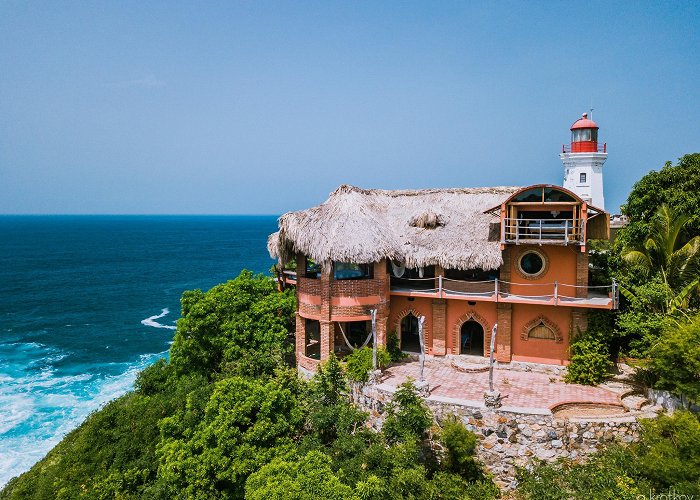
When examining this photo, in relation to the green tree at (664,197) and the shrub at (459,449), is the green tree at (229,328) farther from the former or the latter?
the green tree at (664,197)

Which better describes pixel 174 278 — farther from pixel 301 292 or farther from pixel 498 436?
pixel 498 436

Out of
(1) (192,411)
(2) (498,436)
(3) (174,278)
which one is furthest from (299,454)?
(3) (174,278)

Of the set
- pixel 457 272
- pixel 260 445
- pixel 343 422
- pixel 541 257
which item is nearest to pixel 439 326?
pixel 457 272

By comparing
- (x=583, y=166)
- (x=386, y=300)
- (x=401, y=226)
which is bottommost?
(x=386, y=300)

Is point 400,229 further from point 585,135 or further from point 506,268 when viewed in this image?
point 585,135

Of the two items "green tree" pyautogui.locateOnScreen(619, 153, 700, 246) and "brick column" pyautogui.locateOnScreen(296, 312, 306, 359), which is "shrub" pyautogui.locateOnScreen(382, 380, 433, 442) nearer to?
"brick column" pyautogui.locateOnScreen(296, 312, 306, 359)

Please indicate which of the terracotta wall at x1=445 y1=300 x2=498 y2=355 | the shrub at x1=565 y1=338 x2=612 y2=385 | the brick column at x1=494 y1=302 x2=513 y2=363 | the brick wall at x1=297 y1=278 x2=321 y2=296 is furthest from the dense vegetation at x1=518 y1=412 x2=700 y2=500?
the brick wall at x1=297 y1=278 x2=321 y2=296
